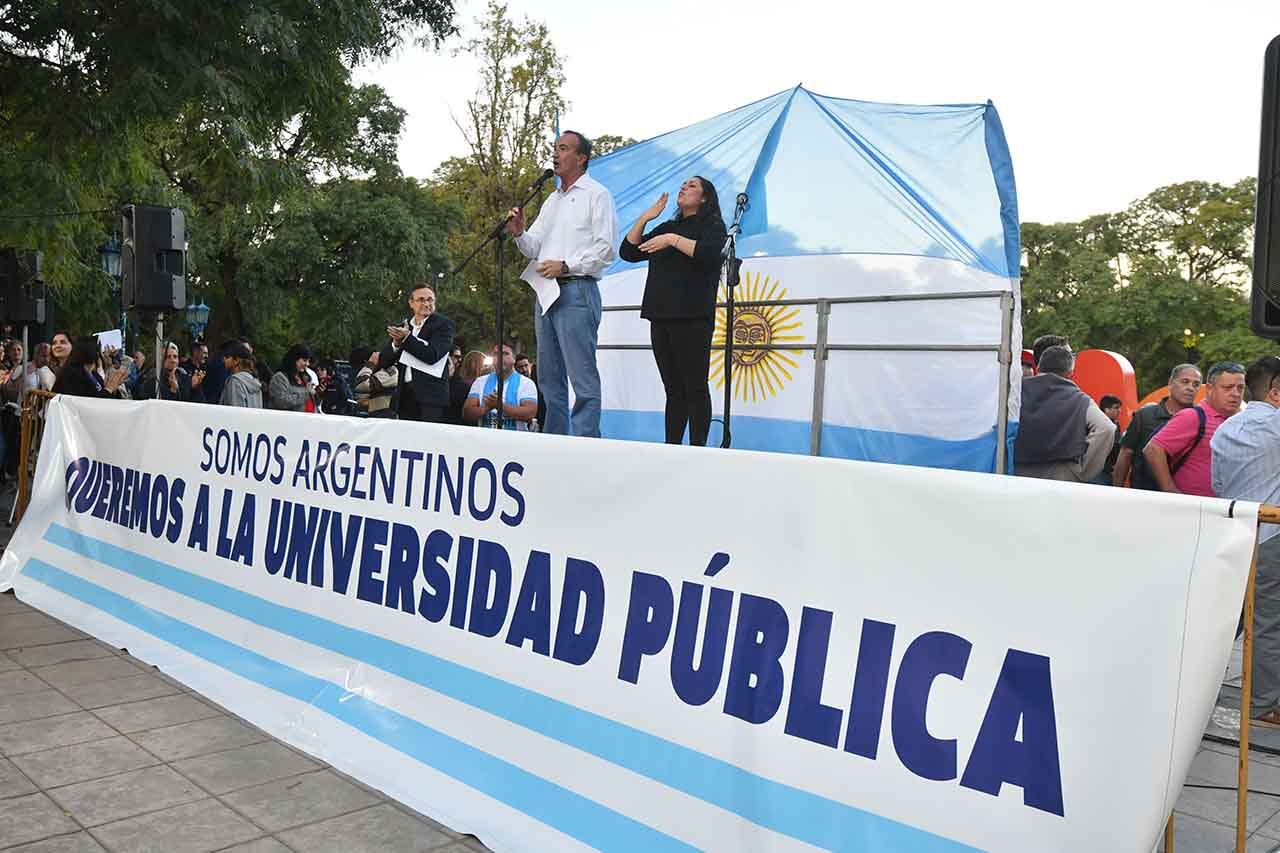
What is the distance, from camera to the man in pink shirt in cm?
619

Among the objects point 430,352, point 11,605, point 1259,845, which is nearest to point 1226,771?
point 1259,845

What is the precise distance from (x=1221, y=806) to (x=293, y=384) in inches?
335

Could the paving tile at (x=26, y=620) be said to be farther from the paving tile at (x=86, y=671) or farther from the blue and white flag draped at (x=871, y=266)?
the blue and white flag draped at (x=871, y=266)

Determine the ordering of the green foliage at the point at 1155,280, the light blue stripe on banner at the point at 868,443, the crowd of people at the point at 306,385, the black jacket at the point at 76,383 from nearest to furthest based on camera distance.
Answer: the light blue stripe on banner at the point at 868,443 < the crowd of people at the point at 306,385 < the black jacket at the point at 76,383 < the green foliage at the point at 1155,280

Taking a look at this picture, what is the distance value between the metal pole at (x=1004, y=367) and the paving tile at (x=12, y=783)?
206 inches

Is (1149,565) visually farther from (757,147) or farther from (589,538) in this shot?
(757,147)

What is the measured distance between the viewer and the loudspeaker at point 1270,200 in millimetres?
3299

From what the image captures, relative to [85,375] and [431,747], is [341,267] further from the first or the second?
[431,747]

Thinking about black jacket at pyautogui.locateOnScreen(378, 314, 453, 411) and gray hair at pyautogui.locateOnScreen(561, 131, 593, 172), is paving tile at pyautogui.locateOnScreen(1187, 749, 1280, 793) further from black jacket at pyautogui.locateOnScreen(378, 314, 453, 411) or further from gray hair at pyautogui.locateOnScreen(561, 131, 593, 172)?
black jacket at pyautogui.locateOnScreen(378, 314, 453, 411)

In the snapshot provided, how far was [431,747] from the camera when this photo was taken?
384 cm

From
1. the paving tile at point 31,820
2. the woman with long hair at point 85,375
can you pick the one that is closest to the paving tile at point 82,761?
the paving tile at point 31,820

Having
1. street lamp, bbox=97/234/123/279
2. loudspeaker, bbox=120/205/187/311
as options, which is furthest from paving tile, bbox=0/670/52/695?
street lamp, bbox=97/234/123/279

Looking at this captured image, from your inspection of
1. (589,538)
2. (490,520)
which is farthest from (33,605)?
(589,538)

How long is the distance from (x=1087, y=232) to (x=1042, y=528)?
190 ft
